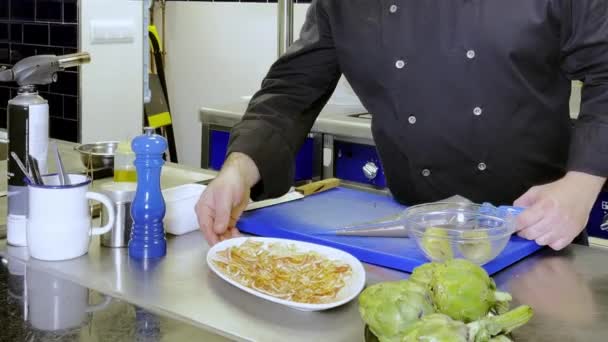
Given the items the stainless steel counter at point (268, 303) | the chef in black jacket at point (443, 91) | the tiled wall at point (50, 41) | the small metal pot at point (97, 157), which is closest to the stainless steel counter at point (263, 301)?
the stainless steel counter at point (268, 303)

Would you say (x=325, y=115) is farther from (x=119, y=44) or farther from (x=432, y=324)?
(x=432, y=324)

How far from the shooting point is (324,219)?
1558 mm

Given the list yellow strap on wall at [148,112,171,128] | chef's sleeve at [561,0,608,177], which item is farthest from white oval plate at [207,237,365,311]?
yellow strap on wall at [148,112,171,128]

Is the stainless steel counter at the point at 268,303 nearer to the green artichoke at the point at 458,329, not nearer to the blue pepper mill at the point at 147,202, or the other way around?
the blue pepper mill at the point at 147,202

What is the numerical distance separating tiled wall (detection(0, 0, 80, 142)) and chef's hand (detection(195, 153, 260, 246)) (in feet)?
7.78

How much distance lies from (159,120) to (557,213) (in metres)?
3.01

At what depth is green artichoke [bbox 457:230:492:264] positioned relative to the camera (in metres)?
1.26

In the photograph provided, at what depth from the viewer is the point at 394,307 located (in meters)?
0.89

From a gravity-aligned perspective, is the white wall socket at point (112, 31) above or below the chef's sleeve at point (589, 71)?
above

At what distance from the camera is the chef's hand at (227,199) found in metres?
1.45

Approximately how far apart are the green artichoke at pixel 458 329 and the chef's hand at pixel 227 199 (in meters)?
0.64

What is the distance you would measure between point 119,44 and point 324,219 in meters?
2.59

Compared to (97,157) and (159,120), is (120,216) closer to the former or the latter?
(97,157)

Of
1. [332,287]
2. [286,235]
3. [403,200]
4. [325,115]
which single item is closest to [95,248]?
[286,235]
